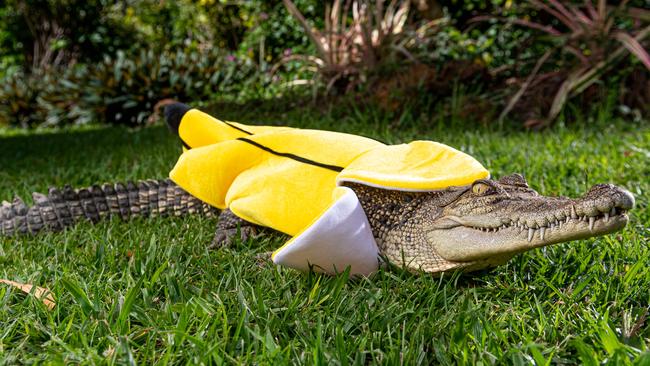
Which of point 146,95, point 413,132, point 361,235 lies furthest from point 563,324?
point 146,95

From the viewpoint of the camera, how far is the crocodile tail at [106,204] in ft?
8.16

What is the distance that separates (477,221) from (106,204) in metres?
1.74

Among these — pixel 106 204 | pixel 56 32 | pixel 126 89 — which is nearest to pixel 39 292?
pixel 106 204

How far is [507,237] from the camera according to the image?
4.88ft

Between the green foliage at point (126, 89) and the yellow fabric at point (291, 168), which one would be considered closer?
the yellow fabric at point (291, 168)

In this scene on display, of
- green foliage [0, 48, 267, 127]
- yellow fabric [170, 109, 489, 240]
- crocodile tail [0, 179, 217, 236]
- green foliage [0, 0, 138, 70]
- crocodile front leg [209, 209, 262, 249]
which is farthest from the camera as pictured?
green foliage [0, 0, 138, 70]

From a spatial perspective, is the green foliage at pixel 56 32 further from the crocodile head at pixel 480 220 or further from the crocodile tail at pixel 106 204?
the crocodile head at pixel 480 220

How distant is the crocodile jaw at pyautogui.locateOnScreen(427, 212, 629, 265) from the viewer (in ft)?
4.40

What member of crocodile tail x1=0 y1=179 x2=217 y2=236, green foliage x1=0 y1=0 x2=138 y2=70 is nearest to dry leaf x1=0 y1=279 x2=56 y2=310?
crocodile tail x1=0 y1=179 x2=217 y2=236

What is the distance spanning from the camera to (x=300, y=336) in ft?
4.45

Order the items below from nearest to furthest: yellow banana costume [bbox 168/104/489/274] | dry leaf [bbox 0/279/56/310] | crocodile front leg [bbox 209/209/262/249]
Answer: dry leaf [bbox 0/279/56/310] < yellow banana costume [bbox 168/104/489/274] < crocodile front leg [bbox 209/209/262/249]

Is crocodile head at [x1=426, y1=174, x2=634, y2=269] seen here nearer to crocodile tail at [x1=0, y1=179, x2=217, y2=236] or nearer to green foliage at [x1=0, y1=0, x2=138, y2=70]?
crocodile tail at [x1=0, y1=179, x2=217, y2=236]

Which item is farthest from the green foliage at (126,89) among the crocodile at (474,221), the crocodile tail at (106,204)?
the crocodile at (474,221)

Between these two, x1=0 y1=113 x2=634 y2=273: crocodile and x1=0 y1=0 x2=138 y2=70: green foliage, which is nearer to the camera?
x1=0 y1=113 x2=634 y2=273: crocodile
